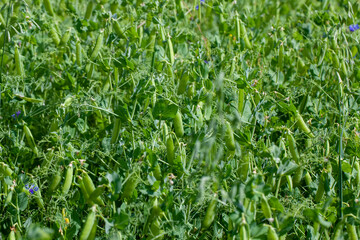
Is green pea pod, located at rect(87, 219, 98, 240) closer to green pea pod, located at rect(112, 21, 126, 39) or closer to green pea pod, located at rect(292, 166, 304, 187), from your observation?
green pea pod, located at rect(292, 166, 304, 187)

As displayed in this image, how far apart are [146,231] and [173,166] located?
9.7 inches

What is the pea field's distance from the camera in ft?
5.10

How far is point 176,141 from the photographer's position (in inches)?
74.6

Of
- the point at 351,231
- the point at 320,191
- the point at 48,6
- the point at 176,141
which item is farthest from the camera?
the point at 48,6

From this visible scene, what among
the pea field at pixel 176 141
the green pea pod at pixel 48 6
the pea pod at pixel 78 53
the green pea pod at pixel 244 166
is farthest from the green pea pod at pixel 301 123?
the green pea pod at pixel 48 6

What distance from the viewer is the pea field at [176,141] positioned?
155 centimetres

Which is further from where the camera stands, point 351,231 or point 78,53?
point 78,53

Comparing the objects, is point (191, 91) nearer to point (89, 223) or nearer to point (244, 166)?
point (244, 166)

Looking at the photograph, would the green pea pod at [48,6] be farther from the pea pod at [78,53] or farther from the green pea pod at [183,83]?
the green pea pod at [183,83]

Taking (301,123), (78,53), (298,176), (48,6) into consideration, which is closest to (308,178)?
(298,176)

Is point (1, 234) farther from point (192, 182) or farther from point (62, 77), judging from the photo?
point (62, 77)

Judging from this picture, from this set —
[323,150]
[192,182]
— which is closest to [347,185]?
[323,150]

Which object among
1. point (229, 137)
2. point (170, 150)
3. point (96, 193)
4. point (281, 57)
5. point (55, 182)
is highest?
point (281, 57)

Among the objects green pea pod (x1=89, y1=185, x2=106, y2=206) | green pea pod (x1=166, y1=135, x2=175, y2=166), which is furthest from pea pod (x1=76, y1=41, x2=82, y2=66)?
green pea pod (x1=89, y1=185, x2=106, y2=206)
